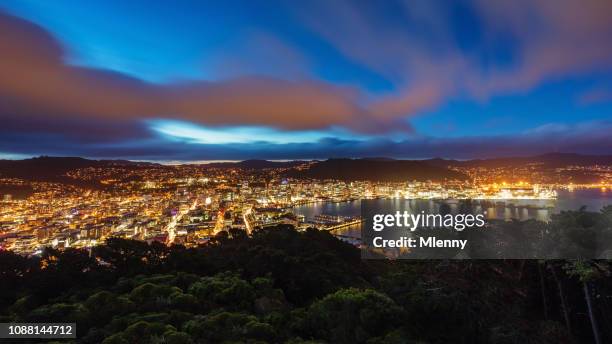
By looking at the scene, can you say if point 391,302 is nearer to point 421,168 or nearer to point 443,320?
point 443,320

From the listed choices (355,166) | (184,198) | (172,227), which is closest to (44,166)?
(184,198)

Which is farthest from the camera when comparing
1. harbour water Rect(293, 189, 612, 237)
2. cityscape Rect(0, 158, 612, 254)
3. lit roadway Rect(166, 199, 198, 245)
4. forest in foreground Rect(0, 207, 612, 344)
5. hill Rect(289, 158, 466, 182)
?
hill Rect(289, 158, 466, 182)

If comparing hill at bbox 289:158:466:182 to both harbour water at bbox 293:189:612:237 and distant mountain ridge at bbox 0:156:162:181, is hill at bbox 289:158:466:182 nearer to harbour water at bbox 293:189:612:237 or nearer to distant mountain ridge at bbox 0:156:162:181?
harbour water at bbox 293:189:612:237

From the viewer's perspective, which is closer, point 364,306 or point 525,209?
point 364,306

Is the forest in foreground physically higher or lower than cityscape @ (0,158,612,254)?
higher

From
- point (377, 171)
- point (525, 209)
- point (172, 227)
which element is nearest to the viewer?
point (525, 209)

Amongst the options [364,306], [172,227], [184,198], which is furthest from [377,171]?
[364,306]

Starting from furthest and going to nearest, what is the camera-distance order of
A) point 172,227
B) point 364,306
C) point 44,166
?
point 44,166, point 172,227, point 364,306

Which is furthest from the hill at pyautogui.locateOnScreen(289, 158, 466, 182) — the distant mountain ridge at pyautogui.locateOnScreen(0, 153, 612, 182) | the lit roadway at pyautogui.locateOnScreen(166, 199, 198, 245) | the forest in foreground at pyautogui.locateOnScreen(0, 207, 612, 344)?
the forest in foreground at pyautogui.locateOnScreen(0, 207, 612, 344)

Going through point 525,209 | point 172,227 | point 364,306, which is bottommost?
point 172,227

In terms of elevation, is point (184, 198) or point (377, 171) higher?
point (377, 171)

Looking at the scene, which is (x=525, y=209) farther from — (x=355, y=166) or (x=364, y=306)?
(x=355, y=166)
